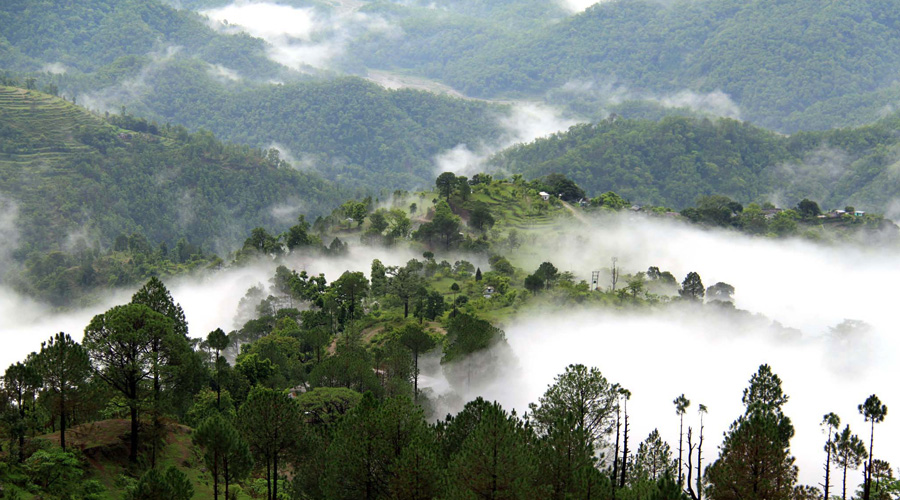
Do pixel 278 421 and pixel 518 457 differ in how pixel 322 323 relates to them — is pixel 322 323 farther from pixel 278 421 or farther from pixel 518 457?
pixel 518 457

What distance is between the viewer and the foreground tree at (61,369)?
4047 cm

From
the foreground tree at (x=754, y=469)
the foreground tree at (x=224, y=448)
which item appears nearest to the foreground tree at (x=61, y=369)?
the foreground tree at (x=224, y=448)

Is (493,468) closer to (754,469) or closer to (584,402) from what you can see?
(584,402)

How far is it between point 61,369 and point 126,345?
3.24 m

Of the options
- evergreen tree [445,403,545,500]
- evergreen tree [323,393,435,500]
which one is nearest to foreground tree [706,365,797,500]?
evergreen tree [445,403,545,500]

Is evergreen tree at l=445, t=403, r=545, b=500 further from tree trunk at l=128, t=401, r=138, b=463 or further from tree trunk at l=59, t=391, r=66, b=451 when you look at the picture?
tree trunk at l=59, t=391, r=66, b=451

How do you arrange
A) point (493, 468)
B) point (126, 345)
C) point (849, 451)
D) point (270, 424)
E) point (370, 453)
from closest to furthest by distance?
point (493, 468) < point (370, 453) < point (270, 424) < point (126, 345) < point (849, 451)

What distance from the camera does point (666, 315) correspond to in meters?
102

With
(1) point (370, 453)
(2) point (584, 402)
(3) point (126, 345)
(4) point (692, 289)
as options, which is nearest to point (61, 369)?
(3) point (126, 345)

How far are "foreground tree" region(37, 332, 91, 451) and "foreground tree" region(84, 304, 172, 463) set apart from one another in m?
1.40

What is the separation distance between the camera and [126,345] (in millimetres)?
42688

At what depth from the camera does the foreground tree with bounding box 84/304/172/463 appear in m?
42.3

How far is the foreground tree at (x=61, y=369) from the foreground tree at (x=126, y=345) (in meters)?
1.40

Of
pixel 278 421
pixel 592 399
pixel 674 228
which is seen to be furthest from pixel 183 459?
pixel 674 228
